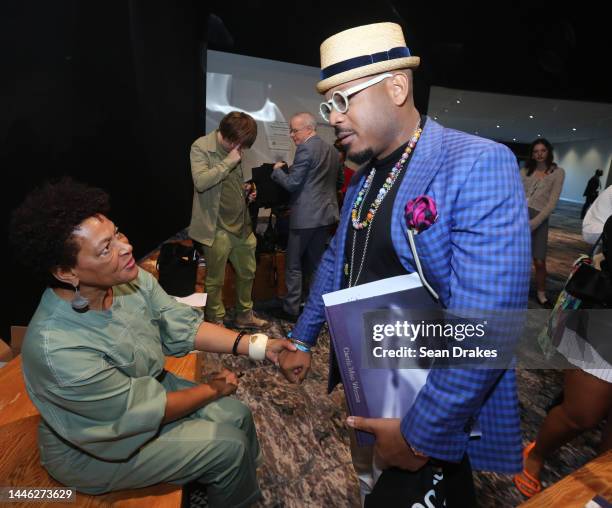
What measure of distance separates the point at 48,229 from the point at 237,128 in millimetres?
2291

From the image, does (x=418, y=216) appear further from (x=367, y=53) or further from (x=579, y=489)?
(x=579, y=489)

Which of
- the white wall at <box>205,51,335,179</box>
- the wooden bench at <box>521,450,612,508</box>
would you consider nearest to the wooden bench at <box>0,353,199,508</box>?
the wooden bench at <box>521,450,612,508</box>

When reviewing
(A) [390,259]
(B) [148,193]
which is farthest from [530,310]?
(B) [148,193]

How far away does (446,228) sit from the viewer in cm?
95

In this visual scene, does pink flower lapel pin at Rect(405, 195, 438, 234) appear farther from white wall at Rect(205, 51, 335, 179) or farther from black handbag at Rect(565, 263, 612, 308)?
white wall at Rect(205, 51, 335, 179)

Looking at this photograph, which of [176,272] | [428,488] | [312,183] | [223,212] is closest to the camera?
[428,488]

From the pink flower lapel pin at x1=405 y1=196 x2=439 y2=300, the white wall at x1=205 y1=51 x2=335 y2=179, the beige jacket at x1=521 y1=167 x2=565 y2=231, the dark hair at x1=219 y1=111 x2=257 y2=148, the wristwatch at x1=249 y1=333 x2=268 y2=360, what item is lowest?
the wristwatch at x1=249 y1=333 x2=268 y2=360

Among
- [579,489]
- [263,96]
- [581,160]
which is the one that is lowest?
[579,489]

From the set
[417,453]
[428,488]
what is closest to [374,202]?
[417,453]

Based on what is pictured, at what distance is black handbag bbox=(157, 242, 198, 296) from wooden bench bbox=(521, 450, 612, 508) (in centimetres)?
278

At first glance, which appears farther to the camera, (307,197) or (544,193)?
(544,193)

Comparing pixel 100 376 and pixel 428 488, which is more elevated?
pixel 100 376

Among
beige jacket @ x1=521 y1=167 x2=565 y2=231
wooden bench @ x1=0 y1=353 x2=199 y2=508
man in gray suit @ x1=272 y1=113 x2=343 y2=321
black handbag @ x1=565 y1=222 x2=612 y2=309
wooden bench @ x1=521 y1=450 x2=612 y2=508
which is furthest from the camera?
beige jacket @ x1=521 y1=167 x2=565 y2=231

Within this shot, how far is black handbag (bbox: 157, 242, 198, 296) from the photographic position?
3252mm
